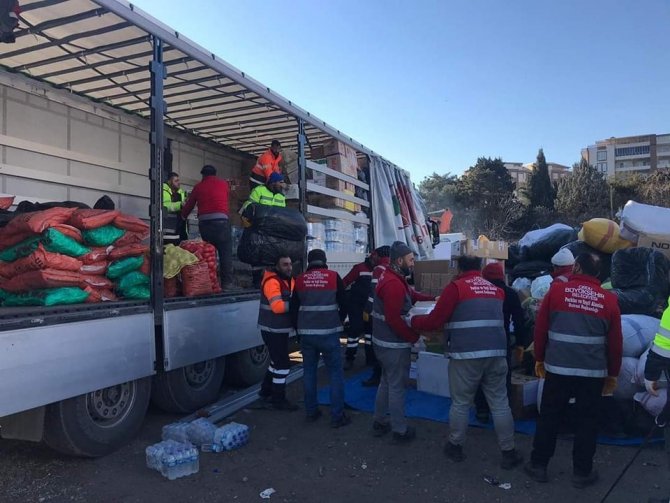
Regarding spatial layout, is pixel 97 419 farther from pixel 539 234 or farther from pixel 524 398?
pixel 539 234

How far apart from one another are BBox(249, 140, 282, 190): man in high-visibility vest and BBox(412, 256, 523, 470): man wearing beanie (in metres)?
3.21

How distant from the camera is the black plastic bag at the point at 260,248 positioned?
629cm

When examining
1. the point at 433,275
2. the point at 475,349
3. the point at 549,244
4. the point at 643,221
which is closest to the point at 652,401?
the point at 475,349

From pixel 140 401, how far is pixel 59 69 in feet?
13.4

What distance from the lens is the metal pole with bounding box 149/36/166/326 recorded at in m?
4.66

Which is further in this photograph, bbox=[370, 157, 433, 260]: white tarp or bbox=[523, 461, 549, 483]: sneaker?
bbox=[370, 157, 433, 260]: white tarp

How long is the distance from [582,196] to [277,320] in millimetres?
36573

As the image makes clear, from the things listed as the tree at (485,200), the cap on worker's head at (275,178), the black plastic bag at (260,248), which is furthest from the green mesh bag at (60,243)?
the tree at (485,200)

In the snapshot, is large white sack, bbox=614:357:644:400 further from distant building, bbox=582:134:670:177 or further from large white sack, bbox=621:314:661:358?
distant building, bbox=582:134:670:177

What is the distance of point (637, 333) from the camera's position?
485 cm

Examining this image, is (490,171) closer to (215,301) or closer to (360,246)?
(360,246)

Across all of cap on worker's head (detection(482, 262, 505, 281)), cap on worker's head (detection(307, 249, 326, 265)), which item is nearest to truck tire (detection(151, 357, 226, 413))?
cap on worker's head (detection(307, 249, 326, 265))

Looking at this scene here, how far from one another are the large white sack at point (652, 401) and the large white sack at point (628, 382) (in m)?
0.20

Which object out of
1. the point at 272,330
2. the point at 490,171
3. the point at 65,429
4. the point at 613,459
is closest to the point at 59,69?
the point at 272,330
